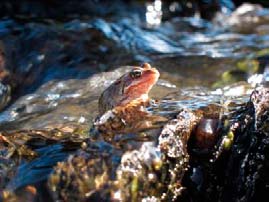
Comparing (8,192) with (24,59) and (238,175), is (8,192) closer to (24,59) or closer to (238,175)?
(238,175)

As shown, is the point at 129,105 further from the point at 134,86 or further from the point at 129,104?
the point at 134,86

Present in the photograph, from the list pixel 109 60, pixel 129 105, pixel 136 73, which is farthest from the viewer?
pixel 109 60

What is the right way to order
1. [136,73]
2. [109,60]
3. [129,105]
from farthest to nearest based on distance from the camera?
[109,60]
[136,73]
[129,105]

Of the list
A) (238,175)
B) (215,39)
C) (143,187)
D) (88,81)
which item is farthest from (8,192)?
(215,39)

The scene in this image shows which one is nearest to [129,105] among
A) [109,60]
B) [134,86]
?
[134,86]

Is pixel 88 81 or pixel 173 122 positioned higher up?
pixel 173 122

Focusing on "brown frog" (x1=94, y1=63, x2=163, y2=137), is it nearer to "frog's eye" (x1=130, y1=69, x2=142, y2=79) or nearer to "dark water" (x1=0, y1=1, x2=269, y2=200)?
"frog's eye" (x1=130, y1=69, x2=142, y2=79)

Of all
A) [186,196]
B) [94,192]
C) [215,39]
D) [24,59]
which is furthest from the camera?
[215,39]

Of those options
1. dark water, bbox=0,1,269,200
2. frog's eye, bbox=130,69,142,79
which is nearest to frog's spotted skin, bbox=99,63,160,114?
frog's eye, bbox=130,69,142,79
